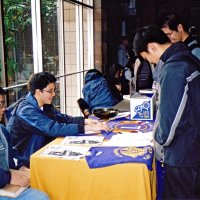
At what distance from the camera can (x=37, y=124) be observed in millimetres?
2152

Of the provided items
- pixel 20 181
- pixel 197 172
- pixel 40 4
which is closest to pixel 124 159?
pixel 197 172

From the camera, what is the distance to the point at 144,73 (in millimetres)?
4480

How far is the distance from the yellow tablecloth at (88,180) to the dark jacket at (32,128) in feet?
1.42

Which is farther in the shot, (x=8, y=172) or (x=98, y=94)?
(x=98, y=94)

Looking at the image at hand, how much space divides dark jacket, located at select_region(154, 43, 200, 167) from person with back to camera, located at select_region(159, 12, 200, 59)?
3.21ft

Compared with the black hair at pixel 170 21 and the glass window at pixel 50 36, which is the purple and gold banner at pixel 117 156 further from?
the glass window at pixel 50 36

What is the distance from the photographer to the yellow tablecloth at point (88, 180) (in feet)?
5.16

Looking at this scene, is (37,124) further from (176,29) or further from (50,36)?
(50,36)

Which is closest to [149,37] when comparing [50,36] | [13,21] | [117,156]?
[117,156]

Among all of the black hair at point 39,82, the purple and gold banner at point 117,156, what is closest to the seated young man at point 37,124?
the black hair at point 39,82

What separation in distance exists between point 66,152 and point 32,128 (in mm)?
500

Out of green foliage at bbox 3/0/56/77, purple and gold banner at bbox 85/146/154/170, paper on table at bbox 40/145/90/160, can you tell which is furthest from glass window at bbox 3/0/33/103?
purple and gold banner at bbox 85/146/154/170

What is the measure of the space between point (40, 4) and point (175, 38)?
1.84 meters

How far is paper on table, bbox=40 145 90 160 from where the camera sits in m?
1.71
